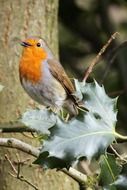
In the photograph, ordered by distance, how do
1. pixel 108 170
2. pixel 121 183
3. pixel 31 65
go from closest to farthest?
pixel 121 183
pixel 108 170
pixel 31 65

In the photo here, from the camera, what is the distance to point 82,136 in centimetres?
156

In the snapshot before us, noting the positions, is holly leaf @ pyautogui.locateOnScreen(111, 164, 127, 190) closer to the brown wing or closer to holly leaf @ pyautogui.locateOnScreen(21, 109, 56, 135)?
holly leaf @ pyautogui.locateOnScreen(21, 109, 56, 135)

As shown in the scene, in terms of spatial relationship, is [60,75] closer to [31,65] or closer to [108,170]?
[31,65]

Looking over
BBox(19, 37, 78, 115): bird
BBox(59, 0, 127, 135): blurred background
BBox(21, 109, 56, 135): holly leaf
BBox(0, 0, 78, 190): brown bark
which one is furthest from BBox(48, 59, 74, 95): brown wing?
BBox(21, 109, 56, 135): holly leaf

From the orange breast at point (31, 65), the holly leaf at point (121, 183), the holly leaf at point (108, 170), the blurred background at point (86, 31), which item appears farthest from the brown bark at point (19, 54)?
the holly leaf at point (121, 183)

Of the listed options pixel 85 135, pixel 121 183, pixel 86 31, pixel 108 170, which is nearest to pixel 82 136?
pixel 85 135

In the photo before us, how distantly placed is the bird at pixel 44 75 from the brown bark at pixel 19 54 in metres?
0.07

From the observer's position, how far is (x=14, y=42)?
13.2 feet

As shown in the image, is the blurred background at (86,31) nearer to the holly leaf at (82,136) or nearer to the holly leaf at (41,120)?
the holly leaf at (41,120)

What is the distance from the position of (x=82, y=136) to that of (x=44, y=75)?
2575 mm

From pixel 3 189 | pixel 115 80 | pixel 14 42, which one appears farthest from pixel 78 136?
pixel 115 80

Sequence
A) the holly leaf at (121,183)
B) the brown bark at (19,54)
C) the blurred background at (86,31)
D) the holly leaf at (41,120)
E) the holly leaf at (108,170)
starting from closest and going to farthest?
the holly leaf at (121,183), the holly leaf at (41,120), the holly leaf at (108,170), the brown bark at (19,54), the blurred background at (86,31)

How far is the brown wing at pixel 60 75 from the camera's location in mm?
4113

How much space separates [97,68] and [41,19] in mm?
1549
